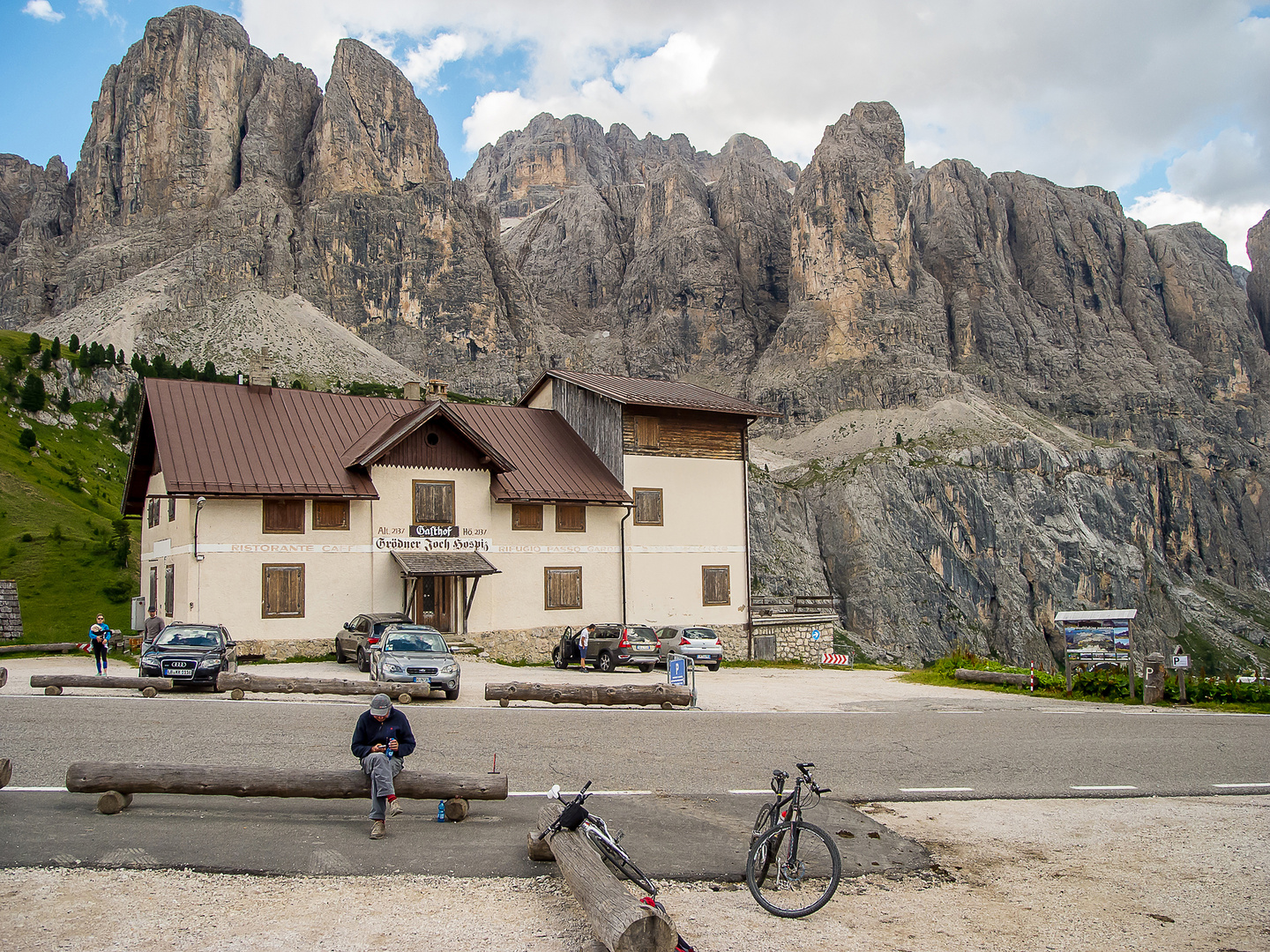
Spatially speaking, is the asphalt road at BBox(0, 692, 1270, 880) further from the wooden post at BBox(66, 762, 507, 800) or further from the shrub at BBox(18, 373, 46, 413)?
the shrub at BBox(18, 373, 46, 413)

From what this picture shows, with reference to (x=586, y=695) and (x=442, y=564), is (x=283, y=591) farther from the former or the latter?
(x=586, y=695)

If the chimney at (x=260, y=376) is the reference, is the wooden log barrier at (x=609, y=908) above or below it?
below

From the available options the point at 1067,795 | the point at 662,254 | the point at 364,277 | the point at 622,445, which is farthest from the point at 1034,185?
the point at 1067,795

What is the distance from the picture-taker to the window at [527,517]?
35.4m

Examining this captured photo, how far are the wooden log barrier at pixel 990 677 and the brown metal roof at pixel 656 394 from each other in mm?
15707

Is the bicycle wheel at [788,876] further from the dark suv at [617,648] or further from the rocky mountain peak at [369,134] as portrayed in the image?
the rocky mountain peak at [369,134]

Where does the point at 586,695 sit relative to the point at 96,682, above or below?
below

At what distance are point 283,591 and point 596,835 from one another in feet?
83.4

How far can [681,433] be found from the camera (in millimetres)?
39594

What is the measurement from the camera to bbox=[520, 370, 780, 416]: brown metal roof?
1510 inches

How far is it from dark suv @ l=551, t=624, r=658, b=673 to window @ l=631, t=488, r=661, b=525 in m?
8.03

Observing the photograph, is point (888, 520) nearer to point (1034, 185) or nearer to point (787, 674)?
point (787, 674)

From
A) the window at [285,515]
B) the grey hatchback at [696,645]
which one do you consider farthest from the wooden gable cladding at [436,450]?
the grey hatchback at [696,645]

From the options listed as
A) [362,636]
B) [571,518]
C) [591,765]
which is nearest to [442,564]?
[362,636]
